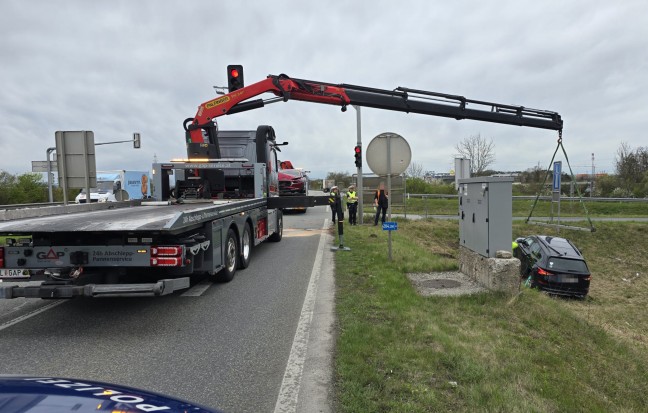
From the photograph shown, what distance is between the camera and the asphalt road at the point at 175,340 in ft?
12.3

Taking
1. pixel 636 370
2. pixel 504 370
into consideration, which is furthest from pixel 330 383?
pixel 636 370

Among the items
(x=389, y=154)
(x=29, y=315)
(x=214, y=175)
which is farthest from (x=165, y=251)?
(x=214, y=175)

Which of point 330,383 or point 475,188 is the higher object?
point 475,188

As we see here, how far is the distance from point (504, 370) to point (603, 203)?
104ft

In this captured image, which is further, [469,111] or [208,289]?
[469,111]

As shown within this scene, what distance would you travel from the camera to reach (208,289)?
283 inches

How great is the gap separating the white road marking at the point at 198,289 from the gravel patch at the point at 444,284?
11.6ft

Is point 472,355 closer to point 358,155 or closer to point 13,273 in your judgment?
point 13,273

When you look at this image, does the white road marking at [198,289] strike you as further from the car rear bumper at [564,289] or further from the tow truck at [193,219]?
the car rear bumper at [564,289]

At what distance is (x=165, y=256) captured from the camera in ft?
17.1

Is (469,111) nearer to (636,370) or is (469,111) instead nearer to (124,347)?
(636,370)

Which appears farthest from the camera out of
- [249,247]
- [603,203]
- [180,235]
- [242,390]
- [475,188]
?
[603,203]

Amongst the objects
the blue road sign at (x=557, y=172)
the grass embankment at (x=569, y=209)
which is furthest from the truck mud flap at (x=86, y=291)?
the grass embankment at (x=569, y=209)

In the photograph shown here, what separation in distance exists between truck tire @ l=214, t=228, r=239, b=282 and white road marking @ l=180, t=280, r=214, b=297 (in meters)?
0.22
